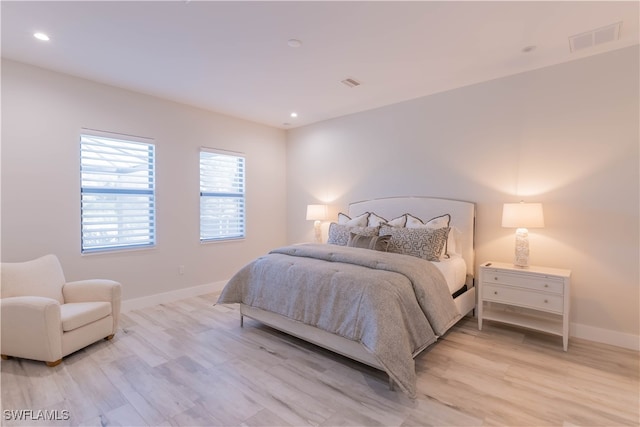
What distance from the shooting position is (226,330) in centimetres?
323

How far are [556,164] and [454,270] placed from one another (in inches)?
58.2

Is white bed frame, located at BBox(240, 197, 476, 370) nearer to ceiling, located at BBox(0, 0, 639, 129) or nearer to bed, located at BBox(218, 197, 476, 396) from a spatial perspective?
bed, located at BBox(218, 197, 476, 396)

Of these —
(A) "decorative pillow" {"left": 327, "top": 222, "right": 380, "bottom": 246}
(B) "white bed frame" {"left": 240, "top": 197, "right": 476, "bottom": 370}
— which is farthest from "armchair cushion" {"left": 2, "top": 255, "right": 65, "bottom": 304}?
(A) "decorative pillow" {"left": 327, "top": 222, "right": 380, "bottom": 246}

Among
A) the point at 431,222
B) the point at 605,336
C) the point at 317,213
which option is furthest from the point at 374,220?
the point at 605,336

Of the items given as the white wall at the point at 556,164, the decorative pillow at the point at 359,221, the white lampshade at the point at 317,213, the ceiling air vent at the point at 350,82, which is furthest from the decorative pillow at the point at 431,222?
the ceiling air vent at the point at 350,82

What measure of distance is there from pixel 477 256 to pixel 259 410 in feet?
9.46

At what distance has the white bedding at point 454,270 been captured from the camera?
3053 millimetres

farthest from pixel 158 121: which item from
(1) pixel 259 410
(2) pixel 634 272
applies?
(2) pixel 634 272

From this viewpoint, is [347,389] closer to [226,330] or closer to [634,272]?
[226,330]

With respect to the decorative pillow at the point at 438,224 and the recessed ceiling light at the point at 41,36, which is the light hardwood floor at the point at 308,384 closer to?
the decorative pillow at the point at 438,224

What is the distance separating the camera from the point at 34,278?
9.11 feet

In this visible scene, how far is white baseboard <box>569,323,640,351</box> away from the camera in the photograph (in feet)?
9.15

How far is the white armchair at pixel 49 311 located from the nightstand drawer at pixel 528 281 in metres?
3.69

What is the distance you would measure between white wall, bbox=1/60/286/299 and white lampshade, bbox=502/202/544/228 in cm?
365
